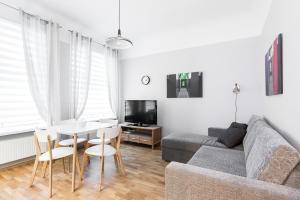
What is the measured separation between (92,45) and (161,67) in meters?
1.86

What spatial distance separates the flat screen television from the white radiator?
84.0 inches

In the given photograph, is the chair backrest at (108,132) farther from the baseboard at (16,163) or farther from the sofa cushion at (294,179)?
the sofa cushion at (294,179)

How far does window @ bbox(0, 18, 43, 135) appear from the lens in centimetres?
260

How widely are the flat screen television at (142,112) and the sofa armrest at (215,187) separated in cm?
257

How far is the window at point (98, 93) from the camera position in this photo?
13.4ft

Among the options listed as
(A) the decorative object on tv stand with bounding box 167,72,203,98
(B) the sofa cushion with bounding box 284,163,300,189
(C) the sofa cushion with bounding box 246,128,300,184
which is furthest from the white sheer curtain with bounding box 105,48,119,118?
(B) the sofa cushion with bounding box 284,163,300,189

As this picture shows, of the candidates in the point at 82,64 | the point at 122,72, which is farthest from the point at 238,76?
the point at 82,64

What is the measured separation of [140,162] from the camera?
301cm

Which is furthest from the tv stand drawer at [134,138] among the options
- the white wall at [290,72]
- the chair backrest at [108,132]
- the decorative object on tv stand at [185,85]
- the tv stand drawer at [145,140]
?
the white wall at [290,72]

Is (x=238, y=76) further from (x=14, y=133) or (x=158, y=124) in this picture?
(x=14, y=133)

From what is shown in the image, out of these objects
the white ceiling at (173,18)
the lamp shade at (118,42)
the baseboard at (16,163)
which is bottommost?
Result: the baseboard at (16,163)

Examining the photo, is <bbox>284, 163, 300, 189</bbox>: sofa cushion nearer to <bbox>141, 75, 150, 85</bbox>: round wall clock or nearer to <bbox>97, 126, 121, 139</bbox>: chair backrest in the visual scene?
<bbox>97, 126, 121, 139</bbox>: chair backrest

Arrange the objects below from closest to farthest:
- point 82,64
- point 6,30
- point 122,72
A: point 6,30, point 82,64, point 122,72

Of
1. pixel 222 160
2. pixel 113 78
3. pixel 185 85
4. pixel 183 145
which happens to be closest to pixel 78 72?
pixel 113 78
